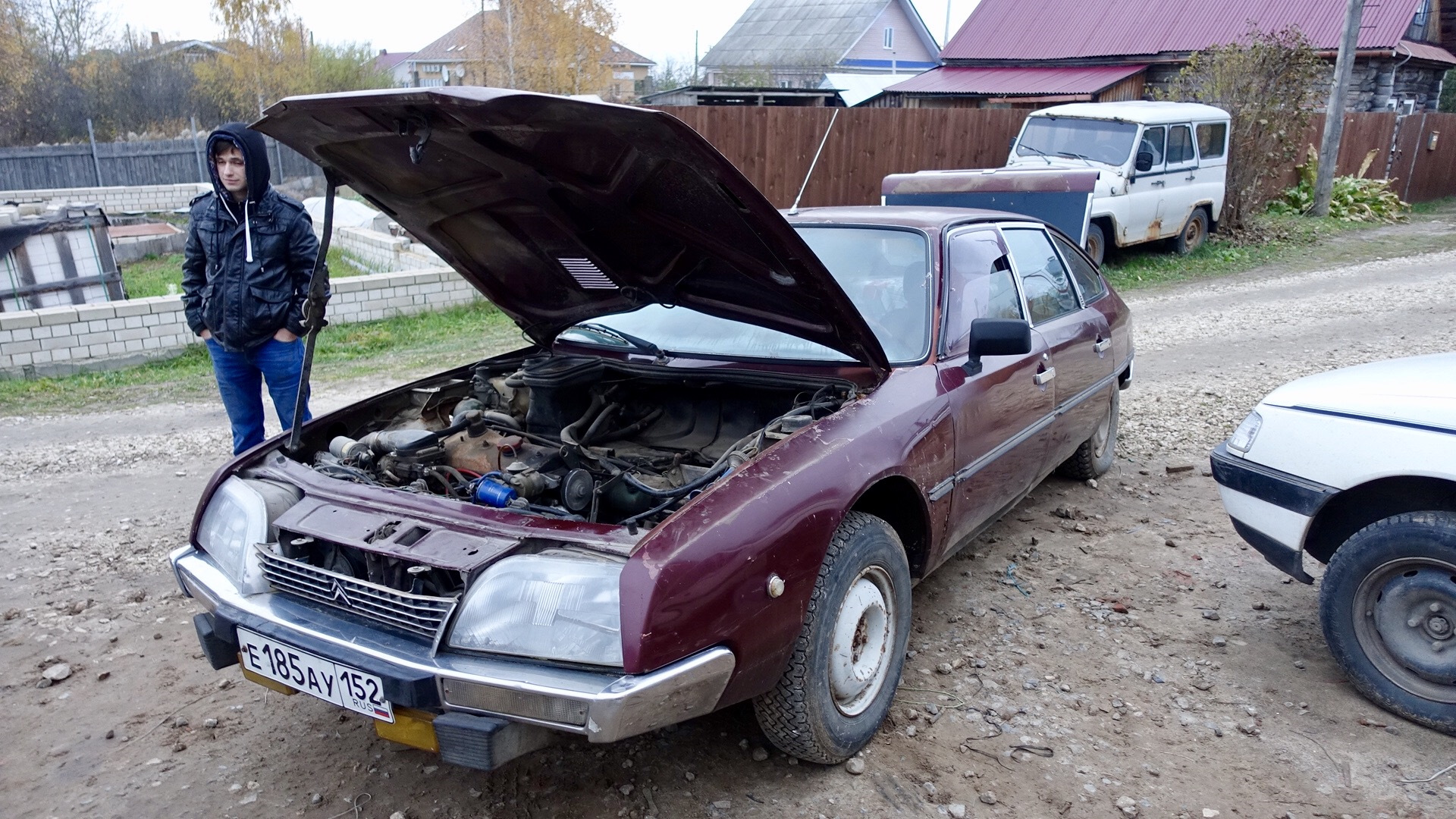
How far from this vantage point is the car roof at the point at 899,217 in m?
3.84

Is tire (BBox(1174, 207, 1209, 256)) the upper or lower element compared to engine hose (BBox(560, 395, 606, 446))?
lower

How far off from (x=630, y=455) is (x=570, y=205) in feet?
3.01

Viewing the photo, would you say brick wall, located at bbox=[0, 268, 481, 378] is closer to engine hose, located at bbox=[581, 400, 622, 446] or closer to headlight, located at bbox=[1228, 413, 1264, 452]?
engine hose, located at bbox=[581, 400, 622, 446]

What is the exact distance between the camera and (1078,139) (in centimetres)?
1209

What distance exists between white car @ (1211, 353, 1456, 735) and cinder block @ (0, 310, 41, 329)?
345 inches

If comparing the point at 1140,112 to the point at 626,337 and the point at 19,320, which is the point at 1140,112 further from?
the point at 19,320

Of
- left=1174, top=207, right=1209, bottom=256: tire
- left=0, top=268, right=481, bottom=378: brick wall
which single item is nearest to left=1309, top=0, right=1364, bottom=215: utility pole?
left=1174, top=207, right=1209, bottom=256: tire

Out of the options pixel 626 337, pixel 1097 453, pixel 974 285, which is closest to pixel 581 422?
pixel 626 337

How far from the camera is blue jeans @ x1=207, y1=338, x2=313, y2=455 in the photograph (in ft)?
14.8

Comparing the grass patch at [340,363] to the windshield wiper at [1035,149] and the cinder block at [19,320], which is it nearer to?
the cinder block at [19,320]

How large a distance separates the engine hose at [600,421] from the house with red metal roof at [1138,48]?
17725 millimetres

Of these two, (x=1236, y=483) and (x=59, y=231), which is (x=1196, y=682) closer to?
(x=1236, y=483)

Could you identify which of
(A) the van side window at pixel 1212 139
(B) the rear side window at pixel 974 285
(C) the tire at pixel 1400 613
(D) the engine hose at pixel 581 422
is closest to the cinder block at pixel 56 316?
(D) the engine hose at pixel 581 422

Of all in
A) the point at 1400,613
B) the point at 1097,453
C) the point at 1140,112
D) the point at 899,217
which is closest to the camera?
the point at 1400,613
